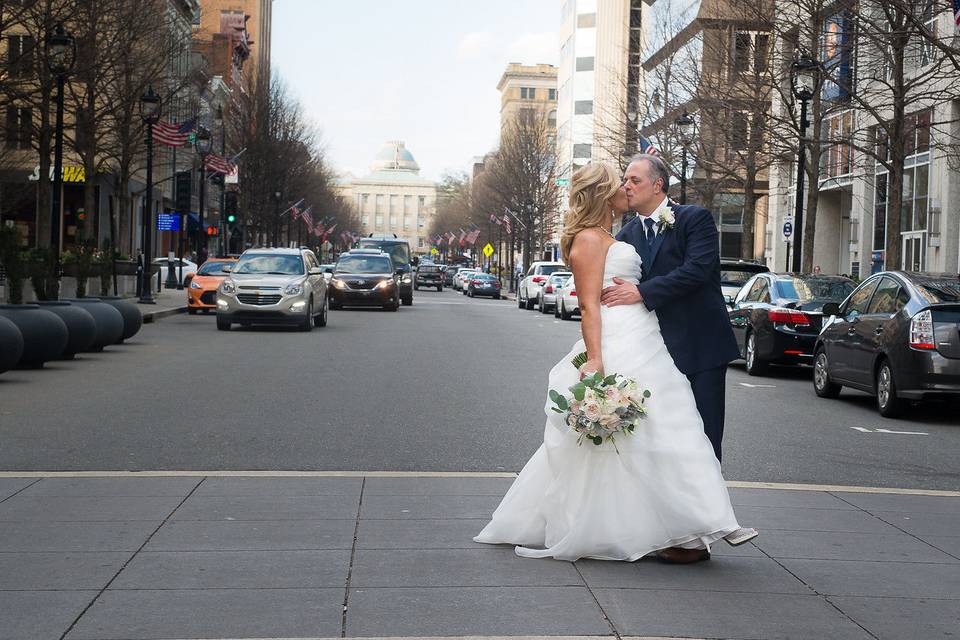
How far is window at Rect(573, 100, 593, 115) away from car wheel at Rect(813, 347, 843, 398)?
110m

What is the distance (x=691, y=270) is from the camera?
6332 mm

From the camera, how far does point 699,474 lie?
19.9 ft

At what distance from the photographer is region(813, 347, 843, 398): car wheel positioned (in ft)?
51.9

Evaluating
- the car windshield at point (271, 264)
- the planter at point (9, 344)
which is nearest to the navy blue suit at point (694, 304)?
the planter at point (9, 344)

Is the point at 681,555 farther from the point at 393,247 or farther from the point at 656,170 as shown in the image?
the point at 393,247

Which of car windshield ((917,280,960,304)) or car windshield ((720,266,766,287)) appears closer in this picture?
car windshield ((917,280,960,304))

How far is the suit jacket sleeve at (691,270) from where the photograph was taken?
6.30 metres

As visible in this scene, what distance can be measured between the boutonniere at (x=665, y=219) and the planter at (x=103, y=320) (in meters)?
14.7

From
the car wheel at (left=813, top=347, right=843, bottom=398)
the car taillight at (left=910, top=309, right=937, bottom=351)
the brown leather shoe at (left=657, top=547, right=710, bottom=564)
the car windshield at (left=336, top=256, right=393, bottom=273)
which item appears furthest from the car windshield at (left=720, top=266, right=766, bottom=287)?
the car windshield at (left=336, top=256, right=393, bottom=273)

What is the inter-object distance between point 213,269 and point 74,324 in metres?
19.5

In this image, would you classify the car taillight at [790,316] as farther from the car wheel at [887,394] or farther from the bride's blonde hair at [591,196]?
the bride's blonde hair at [591,196]

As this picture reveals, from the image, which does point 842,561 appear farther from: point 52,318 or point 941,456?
point 52,318

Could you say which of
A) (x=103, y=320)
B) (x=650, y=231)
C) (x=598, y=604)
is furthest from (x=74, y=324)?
(x=598, y=604)

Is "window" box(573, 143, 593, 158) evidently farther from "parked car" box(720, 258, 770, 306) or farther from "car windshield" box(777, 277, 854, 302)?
"car windshield" box(777, 277, 854, 302)
